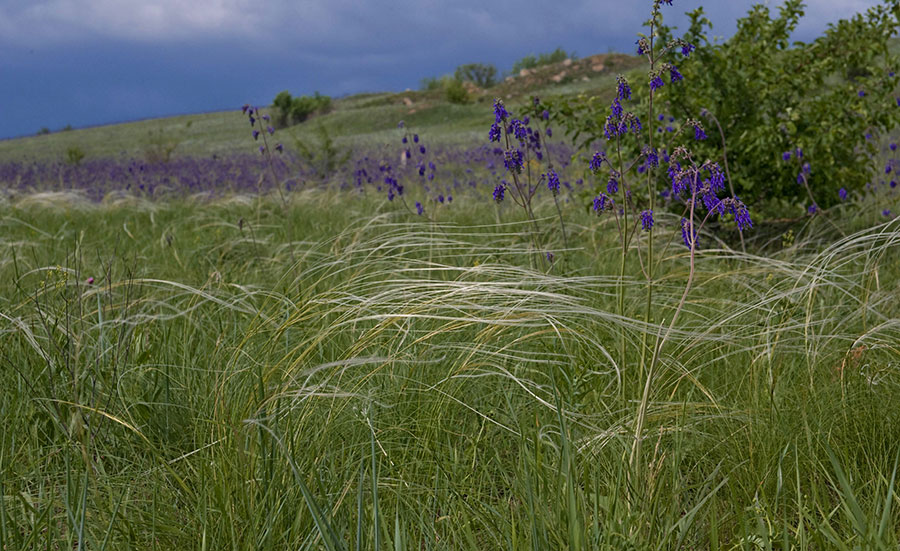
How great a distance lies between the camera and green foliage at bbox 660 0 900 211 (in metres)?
4.77

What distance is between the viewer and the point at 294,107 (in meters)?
41.8

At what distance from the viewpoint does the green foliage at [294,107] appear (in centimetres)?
4128

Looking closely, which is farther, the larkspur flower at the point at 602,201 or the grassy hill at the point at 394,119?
the grassy hill at the point at 394,119

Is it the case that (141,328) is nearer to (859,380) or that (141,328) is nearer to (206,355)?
(206,355)

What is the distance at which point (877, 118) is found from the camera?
4953mm

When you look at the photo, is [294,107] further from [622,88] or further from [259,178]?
[622,88]

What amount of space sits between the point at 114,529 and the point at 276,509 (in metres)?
0.35

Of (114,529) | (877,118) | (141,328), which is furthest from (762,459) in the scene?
(877,118)

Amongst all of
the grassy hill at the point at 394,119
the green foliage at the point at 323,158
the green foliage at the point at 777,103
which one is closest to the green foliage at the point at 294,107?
the grassy hill at the point at 394,119

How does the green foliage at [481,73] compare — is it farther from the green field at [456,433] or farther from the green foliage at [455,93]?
the green field at [456,433]

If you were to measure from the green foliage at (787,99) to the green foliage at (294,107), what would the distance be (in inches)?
1502

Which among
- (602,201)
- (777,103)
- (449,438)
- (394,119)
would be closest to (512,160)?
(602,201)

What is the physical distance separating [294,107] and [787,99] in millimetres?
39565

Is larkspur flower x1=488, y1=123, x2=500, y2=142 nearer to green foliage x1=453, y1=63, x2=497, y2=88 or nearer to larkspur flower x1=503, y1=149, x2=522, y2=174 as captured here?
larkspur flower x1=503, y1=149, x2=522, y2=174
